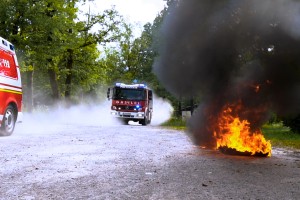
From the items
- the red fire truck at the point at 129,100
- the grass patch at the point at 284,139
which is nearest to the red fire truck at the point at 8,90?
the grass patch at the point at 284,139

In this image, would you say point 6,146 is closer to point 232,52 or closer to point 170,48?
point 170,48

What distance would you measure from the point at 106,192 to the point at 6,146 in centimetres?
549

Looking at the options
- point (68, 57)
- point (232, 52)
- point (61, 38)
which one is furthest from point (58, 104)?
point (232, 52)

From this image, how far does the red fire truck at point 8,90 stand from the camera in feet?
38.9

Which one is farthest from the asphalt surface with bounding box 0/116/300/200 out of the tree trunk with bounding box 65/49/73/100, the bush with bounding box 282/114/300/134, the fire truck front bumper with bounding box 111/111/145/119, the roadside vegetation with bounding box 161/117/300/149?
the tree trunk with bounding box 65/49/73/100

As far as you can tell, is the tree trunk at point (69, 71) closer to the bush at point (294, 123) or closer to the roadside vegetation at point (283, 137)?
the roadside vegetation at point (283, 137)

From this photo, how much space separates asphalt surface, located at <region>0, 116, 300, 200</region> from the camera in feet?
15.9

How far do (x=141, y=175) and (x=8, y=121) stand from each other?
26.0 ft

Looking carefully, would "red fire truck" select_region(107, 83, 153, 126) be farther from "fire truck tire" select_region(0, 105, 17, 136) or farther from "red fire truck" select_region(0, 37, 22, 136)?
"fire truck tire" select_region(0, 105, 17, 136)

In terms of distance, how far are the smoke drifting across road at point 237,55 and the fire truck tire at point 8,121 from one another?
5713 mm

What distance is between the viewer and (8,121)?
12.6 m

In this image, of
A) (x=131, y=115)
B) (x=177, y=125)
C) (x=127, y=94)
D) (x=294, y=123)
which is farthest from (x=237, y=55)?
(x=177, y=125)

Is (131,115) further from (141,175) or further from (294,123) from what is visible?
(141,175)

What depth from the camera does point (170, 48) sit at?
991 cm
